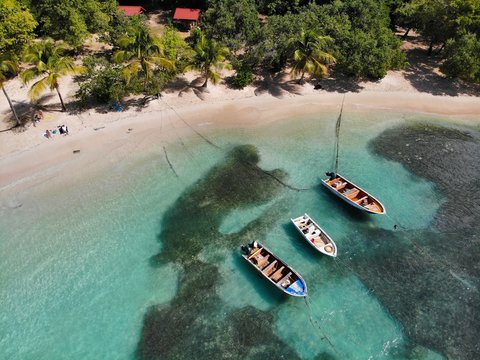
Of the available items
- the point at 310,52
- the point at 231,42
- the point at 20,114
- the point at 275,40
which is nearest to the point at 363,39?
the point at 310,52

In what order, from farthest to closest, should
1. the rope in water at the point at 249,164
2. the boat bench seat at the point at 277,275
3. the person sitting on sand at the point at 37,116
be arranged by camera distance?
the person sitting on sand at the point at 37,116 < the rope in water at the point at 249,164 < the boat bench seat at the point at 277,275

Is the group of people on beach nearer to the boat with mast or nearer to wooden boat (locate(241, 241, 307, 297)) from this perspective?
wooden boat (locate(241, 241, 307, 297))

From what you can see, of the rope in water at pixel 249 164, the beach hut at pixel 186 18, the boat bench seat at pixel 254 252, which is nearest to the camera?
the boat bench seat at pixel 254 252

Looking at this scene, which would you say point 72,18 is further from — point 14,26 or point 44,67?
point 44,67

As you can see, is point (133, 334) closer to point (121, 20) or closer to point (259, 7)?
point (121, 20)

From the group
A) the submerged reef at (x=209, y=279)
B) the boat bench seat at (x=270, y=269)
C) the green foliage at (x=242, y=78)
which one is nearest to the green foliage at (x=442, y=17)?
the green foliage at (x=242, y=78)

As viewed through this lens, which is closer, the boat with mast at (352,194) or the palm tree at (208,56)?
the boat with mast at (352,194)

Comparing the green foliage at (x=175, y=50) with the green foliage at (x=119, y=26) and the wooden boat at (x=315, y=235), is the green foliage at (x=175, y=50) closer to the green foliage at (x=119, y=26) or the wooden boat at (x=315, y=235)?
the green foliage at (x=119, y=26)
